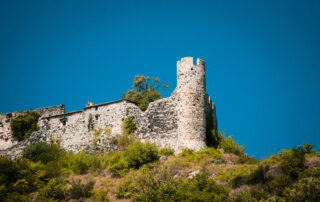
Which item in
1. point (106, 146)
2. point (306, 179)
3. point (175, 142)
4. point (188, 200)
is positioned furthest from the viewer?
point (106, 146)

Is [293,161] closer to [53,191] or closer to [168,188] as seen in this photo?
[168,188]

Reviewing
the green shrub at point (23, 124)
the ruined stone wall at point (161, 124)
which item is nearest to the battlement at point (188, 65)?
the ruined stone wall at point (161, 124)

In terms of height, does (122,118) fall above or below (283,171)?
above

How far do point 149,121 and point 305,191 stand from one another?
15.8 meters

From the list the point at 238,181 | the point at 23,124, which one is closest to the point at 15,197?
the point at 23,124

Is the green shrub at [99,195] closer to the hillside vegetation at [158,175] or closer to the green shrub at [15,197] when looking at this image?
the hillside vegetation at [158,175]

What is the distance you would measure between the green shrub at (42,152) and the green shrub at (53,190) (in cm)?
499

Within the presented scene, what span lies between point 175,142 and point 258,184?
9314 mm

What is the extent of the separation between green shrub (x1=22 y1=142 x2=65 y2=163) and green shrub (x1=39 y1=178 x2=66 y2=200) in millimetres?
4993

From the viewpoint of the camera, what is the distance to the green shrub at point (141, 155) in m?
30.7

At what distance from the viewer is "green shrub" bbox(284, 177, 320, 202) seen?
67.4 ft

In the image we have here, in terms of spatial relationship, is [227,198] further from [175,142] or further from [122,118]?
[122,118]

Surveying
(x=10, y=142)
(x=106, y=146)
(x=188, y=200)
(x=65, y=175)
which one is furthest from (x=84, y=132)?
(x=188, y=200)

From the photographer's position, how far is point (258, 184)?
78.6 feet
